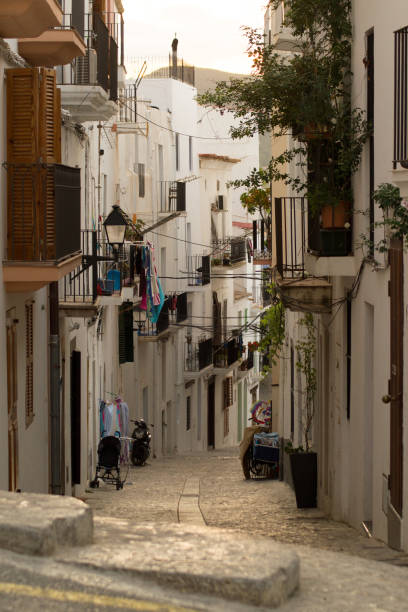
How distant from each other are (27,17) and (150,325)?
72.2ft

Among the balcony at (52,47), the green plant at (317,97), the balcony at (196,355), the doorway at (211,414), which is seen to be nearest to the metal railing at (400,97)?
the green plant at (317,97)

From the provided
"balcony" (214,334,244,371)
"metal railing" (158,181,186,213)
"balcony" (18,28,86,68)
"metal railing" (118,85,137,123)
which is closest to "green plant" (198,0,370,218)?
"balcony" (18,28,86,68)

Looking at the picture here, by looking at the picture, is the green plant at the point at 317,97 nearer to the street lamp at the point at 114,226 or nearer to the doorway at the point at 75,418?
the street lamp at the point at 114,226

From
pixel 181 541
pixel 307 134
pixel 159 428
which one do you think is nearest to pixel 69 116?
pixel 307 134

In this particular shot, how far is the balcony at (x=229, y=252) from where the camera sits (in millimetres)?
45688

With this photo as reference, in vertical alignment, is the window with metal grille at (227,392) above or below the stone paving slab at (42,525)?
below

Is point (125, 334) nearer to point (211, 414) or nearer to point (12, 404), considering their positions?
point (12, 404)

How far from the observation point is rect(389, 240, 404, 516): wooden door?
10758mm

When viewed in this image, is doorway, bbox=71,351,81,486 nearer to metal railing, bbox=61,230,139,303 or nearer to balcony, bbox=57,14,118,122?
metal railing, bbox=61,230,139,303

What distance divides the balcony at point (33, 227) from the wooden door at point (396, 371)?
358 centimetres

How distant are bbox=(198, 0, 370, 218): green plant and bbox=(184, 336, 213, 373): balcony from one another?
2569 centimetres

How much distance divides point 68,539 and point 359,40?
978 cm

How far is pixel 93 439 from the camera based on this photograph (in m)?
22.5

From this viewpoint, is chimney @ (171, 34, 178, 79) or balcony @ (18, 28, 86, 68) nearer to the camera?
balcony @ (18, 28, 86, 68)
